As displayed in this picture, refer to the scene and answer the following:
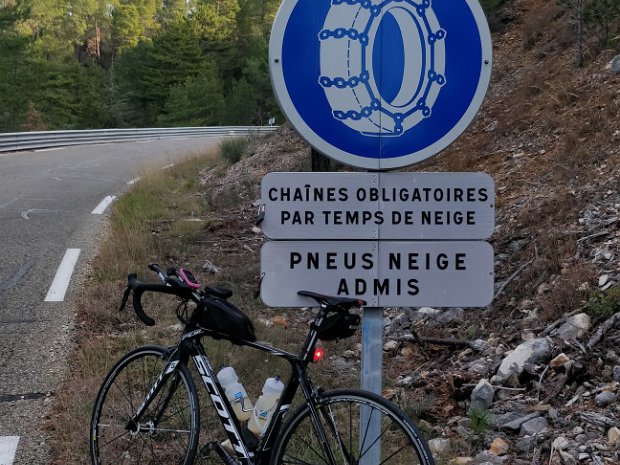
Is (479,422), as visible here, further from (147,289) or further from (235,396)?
(147,289)

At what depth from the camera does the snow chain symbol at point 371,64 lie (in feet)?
8.43

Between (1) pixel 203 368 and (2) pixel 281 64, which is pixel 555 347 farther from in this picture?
(2) pixel 281 64

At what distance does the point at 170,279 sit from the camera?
10.1 feet

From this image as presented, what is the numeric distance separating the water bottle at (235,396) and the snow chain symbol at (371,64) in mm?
1163

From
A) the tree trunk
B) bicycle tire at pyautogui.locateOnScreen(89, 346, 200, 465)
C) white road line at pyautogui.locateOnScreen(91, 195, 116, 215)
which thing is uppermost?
the tree trunk

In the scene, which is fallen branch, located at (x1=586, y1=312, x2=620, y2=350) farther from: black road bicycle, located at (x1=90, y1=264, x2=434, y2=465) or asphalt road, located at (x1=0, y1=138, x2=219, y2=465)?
asphalt road, located at (x1=0, y1=138, x2=219, y2=465)

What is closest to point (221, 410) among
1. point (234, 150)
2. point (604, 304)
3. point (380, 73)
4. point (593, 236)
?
point (380, 73)

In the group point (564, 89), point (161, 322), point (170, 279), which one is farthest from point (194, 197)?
point (170, 279)

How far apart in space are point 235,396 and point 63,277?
15.6 feet

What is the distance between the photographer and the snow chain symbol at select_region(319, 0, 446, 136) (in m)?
2.57

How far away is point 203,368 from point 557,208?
189 inches

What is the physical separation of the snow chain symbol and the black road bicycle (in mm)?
665

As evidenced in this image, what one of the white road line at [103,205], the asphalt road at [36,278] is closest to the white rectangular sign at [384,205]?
the asphalt road at [36,278]

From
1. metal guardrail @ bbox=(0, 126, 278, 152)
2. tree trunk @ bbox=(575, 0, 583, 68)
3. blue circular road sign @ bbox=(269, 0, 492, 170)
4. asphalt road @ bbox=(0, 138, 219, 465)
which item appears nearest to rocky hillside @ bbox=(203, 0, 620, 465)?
tree trunk @ bbox=(575, 0, 583, 68)
